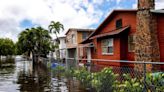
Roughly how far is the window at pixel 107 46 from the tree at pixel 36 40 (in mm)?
28646

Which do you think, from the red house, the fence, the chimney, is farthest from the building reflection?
the chimney

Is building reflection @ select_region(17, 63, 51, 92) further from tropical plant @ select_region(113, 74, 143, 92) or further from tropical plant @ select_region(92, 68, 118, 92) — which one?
tropical plant @ select_region(113, 74, 143, 92)

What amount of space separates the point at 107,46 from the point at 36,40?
34.8 metres

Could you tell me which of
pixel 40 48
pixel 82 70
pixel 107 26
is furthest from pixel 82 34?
pixel 82 70

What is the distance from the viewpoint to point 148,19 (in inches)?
660

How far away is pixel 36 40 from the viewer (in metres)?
59.8

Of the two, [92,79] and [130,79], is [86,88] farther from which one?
[130,79]

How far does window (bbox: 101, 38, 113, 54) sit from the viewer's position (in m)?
26.3

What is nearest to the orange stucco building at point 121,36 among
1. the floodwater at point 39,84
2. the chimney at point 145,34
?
the chimney at point 145,34

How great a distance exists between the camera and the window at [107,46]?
2634 centimetres

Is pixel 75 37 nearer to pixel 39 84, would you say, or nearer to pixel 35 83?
pixel 35 83

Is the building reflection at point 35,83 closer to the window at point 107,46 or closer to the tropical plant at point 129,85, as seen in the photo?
the tropical plant at point 129,85

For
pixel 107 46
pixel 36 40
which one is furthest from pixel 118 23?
pixel 36 40

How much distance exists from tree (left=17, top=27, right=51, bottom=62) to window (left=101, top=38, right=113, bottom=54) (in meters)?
28.6
